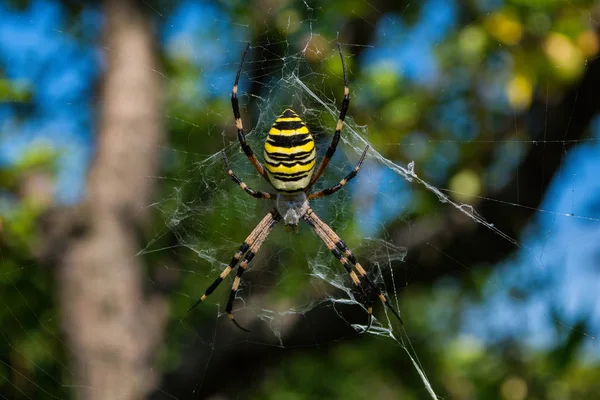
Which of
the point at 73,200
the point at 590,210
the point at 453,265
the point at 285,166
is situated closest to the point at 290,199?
the point at 285,166

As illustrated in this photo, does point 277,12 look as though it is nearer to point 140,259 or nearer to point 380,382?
point 140,259

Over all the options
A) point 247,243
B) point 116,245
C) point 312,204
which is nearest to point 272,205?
point 312,204

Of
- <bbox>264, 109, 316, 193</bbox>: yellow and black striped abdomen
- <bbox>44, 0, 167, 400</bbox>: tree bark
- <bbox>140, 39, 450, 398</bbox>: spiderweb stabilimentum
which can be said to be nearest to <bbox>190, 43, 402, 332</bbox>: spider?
<bbox>264, 109, 316, 193</bbox>: yellow and black striped abdomen

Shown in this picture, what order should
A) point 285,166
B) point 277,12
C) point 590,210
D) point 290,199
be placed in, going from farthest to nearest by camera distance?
point 277,12, point 590,210, point 290,199, point 285,166

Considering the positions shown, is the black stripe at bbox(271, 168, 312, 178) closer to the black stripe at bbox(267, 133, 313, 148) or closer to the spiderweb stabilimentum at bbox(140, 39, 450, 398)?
the black stripe at bbox(267, 133, 313, 148)

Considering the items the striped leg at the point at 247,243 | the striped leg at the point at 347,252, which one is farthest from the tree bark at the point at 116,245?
the striped leg at the point at 347,252

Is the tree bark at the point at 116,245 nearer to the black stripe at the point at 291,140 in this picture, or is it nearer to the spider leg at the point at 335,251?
the spider leg at the point at 335,251
